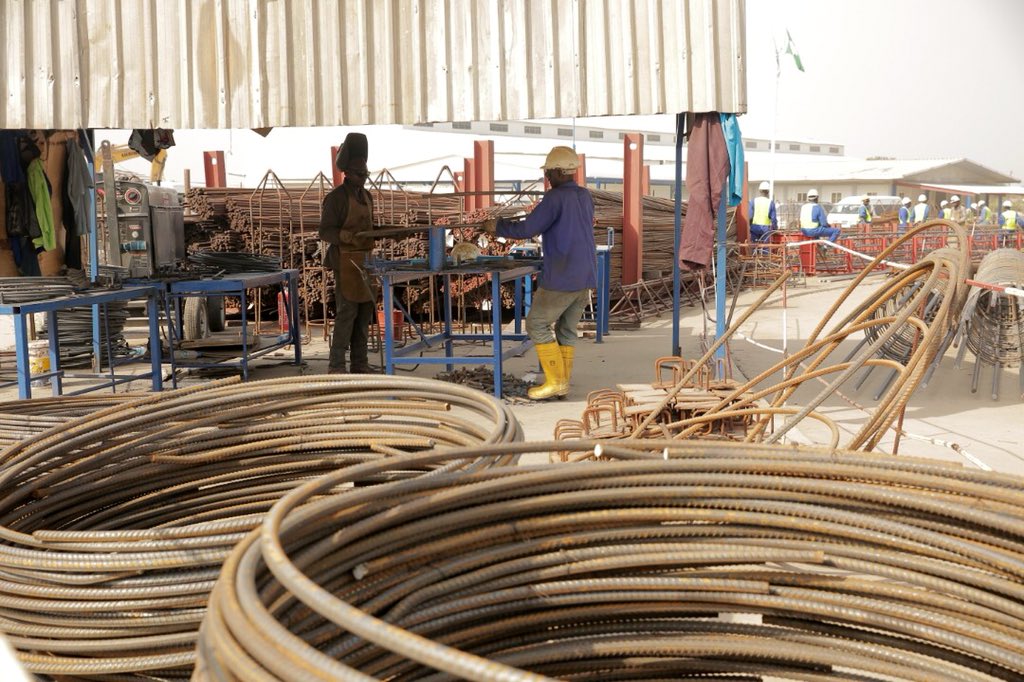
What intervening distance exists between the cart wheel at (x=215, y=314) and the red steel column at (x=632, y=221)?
7123mm

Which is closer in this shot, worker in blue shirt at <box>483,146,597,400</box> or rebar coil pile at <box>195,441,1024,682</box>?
rebar coil pile at <box>195,441,1024,682</box>

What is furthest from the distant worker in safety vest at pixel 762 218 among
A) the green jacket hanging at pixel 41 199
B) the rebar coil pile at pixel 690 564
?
the rebar coil pile at pixel 690 564

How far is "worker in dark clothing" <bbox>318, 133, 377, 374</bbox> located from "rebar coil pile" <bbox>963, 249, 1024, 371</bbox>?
6.02 meters

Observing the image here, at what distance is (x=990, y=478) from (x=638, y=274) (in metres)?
15.3

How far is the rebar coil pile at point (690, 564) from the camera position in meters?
2.81

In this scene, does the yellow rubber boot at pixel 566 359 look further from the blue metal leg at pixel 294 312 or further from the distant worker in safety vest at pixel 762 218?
the distant worker in safety vest at pixel 762 218

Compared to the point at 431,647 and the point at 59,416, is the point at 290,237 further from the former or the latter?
the point at 431,647

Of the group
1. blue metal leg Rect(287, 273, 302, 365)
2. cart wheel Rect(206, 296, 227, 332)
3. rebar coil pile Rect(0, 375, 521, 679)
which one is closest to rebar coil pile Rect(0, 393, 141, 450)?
rebar coil pile Rect(0, 375, 521, 679)

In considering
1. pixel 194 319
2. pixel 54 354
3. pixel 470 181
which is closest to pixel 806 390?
pixel 54 354

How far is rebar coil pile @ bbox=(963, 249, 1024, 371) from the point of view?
9.83m

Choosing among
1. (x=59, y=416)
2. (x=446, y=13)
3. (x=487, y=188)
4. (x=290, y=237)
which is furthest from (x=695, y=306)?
(x=59, y=416)

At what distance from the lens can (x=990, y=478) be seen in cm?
299

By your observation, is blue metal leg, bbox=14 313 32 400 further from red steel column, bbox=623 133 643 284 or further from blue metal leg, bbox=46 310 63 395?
red steel column, bbox=623 133 643 284

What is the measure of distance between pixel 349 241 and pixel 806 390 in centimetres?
493
